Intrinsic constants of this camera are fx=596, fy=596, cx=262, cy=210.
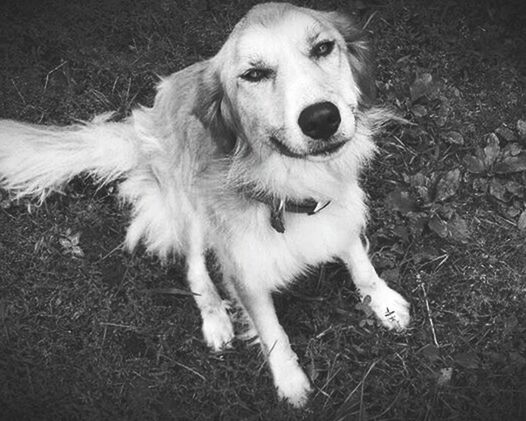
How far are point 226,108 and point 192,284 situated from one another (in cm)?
125

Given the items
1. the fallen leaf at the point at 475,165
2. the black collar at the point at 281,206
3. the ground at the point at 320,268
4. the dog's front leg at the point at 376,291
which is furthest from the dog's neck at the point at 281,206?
the fallen leaf at the point at 475,165

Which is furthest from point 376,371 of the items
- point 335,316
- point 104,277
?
point 104,277

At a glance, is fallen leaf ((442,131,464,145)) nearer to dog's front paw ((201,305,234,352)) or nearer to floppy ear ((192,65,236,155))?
floppy ear ((192,65,236,155))

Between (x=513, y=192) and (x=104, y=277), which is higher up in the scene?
(x=513, y=192)

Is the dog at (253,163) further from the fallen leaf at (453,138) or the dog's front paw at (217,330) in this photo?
the fallen leaf at (453,138)

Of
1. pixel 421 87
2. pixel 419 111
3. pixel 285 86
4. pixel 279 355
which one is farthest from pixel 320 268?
pixel 285 86

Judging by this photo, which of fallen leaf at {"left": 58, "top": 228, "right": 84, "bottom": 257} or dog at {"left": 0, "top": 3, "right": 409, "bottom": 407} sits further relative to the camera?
fallen leaf at {"left": 58, "top": 228, "right": 84, "bottom": 257}

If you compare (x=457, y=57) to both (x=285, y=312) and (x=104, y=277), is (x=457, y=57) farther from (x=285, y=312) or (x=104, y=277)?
(x=104, y=277)

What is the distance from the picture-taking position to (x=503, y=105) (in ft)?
12.8

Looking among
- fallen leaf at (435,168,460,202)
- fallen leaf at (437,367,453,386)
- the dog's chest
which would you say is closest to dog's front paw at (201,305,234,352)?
the dog's chest

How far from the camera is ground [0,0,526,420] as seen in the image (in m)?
3.21

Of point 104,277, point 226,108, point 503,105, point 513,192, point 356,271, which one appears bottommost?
point 104,277

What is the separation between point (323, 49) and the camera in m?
2.52

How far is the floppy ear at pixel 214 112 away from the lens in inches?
109
